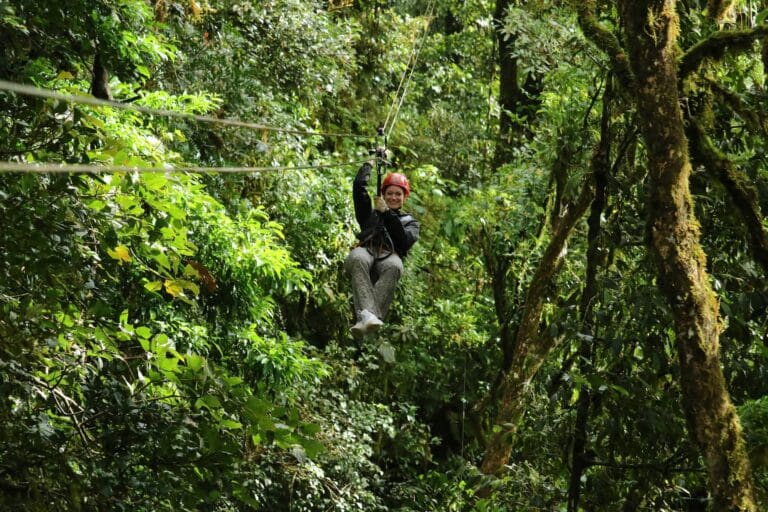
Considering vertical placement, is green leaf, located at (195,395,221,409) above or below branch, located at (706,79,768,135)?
below

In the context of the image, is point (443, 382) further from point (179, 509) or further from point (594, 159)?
point (179, 509)

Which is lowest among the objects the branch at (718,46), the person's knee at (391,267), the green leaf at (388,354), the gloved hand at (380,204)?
the green leaf at (388,354)

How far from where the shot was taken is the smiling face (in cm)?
560

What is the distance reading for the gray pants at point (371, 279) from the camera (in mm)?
5547

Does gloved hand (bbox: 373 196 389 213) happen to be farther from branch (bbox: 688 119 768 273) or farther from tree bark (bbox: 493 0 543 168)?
tree bark (bbox: 493 0 543 168)

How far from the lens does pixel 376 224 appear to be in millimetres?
5566

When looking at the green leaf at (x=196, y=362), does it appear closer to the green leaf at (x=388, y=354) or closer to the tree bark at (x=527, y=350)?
the tree bark at (x=527, y=350)

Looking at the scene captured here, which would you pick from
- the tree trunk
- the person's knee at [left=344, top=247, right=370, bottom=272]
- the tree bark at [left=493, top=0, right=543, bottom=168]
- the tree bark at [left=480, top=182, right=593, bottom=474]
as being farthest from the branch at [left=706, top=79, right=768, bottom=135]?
the tree bark at [left=493, top=0, right=543, bottom=168]

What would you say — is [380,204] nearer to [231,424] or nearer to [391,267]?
[391,267]

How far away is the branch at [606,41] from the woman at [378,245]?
154 cm

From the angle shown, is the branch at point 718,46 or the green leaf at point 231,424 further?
the branch at point 718,46

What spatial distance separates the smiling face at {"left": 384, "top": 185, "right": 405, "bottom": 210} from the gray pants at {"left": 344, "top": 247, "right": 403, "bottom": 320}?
0.32 metres

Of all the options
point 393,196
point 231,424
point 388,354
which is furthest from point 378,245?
point 231,424

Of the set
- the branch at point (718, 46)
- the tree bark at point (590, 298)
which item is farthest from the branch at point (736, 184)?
the tree bark at point (590, 298)
